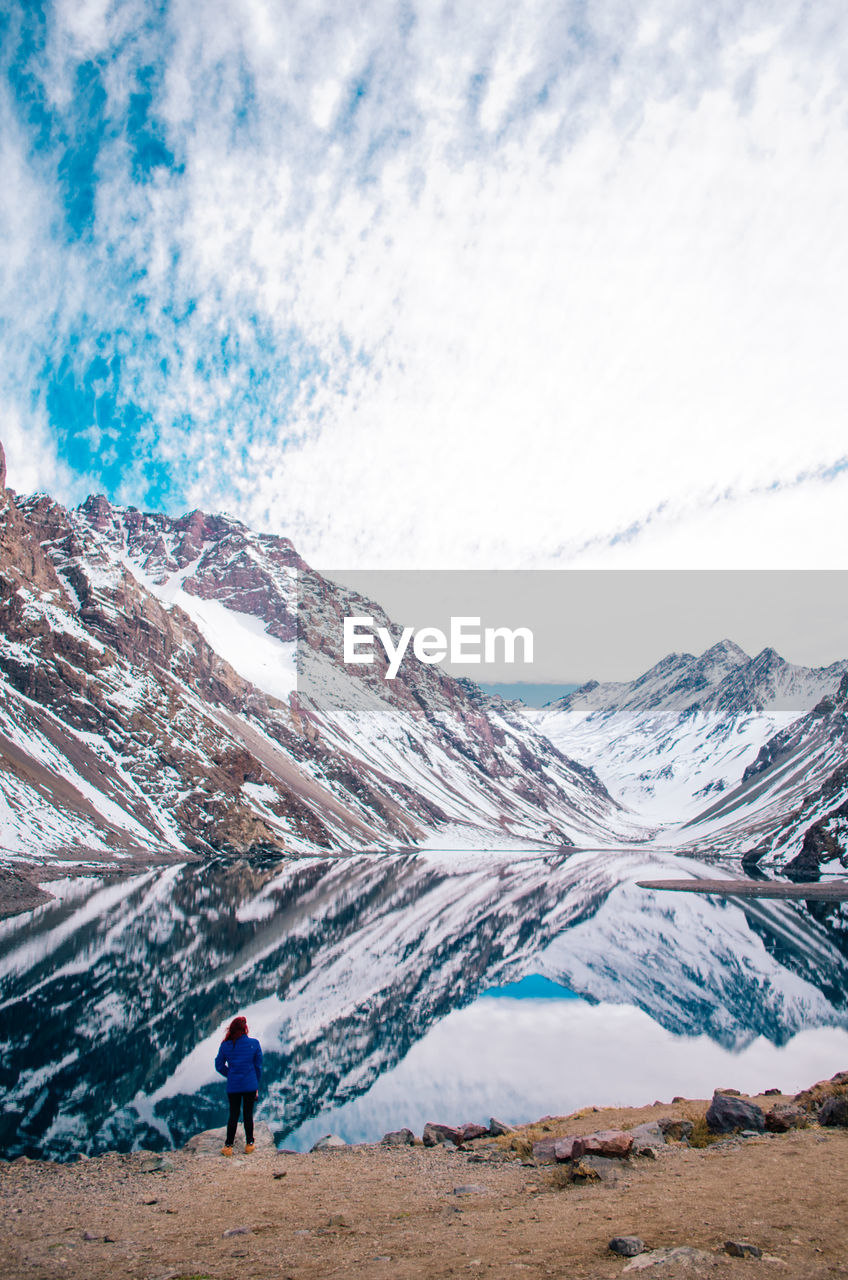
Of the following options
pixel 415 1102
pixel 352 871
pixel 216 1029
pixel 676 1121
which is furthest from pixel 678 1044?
pixel 352 871

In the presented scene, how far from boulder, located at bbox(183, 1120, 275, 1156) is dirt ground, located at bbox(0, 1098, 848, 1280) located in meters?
0.98

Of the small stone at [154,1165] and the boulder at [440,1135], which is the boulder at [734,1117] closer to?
the boulder at [440,1135]

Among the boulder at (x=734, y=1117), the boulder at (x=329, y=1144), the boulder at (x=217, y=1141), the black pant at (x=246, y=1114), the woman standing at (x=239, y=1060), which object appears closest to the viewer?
the boulder at (x=734, y=1117)

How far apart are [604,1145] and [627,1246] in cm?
674

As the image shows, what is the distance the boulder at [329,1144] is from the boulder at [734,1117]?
10.3m

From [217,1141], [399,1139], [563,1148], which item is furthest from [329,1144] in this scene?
[563,1148]

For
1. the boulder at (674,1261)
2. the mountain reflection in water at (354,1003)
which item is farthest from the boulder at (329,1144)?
the boulder at (674,1261)

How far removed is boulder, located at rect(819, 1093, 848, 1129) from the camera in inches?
651

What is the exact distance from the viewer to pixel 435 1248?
10617 millimetres

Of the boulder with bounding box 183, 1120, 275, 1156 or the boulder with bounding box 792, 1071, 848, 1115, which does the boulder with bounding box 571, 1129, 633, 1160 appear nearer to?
the boulder with bounding box 792, 1071, 848, 1115

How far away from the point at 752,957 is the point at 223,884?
220ft

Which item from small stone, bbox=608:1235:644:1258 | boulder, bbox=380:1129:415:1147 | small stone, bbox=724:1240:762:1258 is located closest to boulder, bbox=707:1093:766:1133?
boulder, bbox=380:1129:415:1147

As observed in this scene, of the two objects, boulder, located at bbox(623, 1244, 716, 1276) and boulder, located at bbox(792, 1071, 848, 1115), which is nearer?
boulder, located at bbox(623, 1244, 716, 1276)

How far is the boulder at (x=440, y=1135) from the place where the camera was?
19.9 metres
